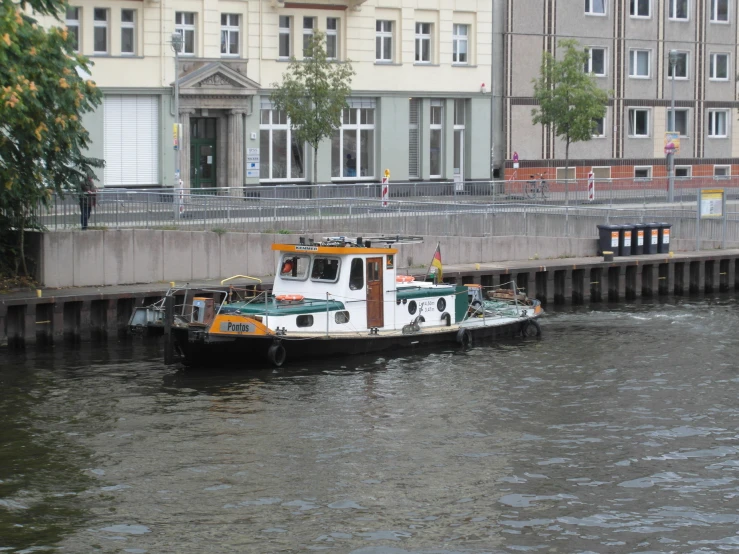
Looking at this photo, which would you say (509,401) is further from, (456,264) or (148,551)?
(456,264)

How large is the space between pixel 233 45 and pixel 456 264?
17.3m

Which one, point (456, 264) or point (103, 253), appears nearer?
point (103, 253)

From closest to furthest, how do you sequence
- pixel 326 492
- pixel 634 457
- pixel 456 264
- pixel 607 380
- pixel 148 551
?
1. pixel 148 551
2. pixel 326 492
3. pixel 634 457
4. pixel 607 380
5. pixel 456 264

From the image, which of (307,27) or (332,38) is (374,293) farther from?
(332,38)

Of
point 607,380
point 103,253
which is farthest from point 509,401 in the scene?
point 103,253

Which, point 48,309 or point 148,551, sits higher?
point 48,309

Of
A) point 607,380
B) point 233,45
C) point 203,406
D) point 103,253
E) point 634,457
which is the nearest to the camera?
point 634,457

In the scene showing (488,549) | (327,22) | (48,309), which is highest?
(327,22)

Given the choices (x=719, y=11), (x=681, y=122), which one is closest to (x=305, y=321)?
(x=681, y=122)

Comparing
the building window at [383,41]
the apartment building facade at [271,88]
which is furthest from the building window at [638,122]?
the building window at [383,41]

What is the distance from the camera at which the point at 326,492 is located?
20281 millimetres

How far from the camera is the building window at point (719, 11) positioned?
7225 cm

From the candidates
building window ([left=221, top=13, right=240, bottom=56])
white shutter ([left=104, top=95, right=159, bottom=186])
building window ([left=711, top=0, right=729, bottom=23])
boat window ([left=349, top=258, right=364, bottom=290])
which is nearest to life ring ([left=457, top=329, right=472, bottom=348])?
boat window ([left=349, top=258, right=364, bottom=290])

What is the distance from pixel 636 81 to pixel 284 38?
2252 cm
